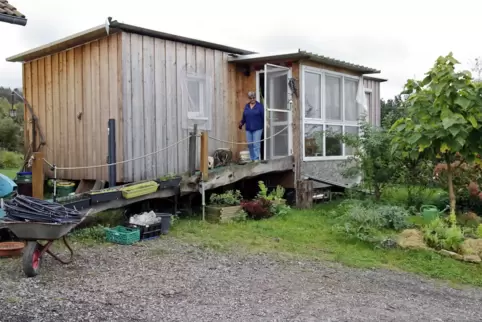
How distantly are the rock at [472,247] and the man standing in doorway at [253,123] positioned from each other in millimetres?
4793

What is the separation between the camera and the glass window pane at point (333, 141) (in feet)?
38.5

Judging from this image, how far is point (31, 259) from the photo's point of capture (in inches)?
217

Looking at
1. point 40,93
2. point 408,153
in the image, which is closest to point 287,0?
point 408,153

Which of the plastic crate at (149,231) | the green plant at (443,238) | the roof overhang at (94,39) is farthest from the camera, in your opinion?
the roof overhang at (94,39)

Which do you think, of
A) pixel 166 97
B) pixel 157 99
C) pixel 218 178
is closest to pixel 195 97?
pixel 166 97

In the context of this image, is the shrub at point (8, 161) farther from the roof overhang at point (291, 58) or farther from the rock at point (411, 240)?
the rock at point (411, 240)

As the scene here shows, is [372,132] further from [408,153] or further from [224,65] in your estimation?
[224,65]

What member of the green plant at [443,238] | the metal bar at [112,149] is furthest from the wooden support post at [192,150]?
the green plant at [443,238]

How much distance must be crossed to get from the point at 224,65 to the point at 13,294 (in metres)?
7.60

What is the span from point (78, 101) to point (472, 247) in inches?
321

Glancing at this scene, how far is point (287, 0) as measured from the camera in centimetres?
1102

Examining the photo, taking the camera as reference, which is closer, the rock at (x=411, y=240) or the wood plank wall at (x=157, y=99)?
the rock at (x=411, y=240)

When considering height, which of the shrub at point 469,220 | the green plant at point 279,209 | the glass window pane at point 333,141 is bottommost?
the shrub at point 469,220

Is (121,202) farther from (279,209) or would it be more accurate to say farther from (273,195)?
(273,195)
